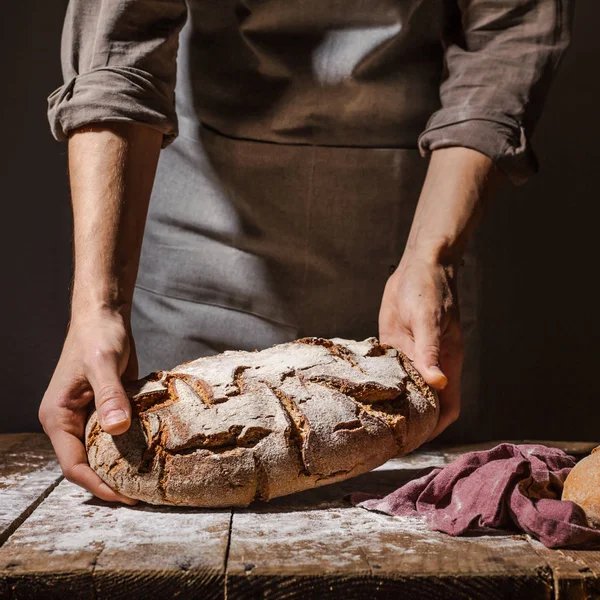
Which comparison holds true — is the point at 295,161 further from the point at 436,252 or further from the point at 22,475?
the point at 22,475

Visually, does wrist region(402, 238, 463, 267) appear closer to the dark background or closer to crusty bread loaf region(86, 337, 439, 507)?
crusty bread loaf region(86, 337, 439, 507)

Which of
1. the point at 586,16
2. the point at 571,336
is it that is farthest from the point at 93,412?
the point at 586,16

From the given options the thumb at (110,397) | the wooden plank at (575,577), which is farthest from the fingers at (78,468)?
the wooden plank at (575,577)

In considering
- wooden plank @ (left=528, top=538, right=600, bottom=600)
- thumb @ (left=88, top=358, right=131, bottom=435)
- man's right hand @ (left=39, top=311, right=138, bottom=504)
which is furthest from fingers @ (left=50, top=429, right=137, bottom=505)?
Answer: wooden plank @ (left=528, top=538, right=600, bottom=600)

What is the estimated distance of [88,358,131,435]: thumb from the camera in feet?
4.30

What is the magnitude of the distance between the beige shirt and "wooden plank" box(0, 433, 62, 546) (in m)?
0.84

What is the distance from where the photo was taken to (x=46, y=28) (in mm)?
2852

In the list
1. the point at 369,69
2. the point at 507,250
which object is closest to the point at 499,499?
the point at 369,69

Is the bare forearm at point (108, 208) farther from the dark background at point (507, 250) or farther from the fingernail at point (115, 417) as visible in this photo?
the dark background at point (507, 250)

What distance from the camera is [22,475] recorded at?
1.62 m

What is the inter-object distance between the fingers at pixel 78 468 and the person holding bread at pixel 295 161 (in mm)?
192

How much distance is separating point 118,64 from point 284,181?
0.66 m

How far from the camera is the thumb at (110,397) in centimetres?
131

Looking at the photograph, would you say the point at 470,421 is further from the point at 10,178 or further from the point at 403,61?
the point at 10,178
